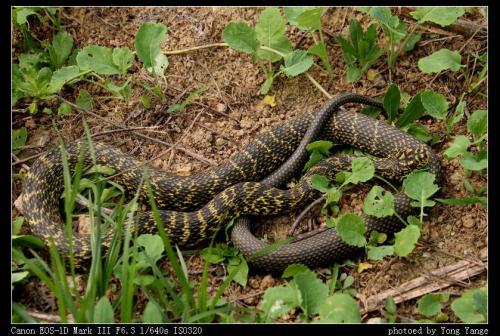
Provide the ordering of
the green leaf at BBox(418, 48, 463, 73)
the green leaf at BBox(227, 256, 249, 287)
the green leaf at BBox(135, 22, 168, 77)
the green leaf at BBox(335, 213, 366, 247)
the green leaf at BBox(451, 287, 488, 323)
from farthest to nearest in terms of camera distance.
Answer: the green leaf at BBox(135, 22, 168, 77), the green leaf at BBox(418, 48, 463, 73), the green leaf at BBox(227, 256, 249, 287), the green leaf at BBox(335, 213, 366, 247), the green leaf at BBox(451, 287, 488, 323)

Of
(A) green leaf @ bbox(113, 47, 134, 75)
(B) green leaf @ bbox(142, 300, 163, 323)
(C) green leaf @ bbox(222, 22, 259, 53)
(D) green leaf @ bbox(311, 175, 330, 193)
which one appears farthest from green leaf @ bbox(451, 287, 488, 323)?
(A) green leaf @ bbox(113, 47, 134, 75)

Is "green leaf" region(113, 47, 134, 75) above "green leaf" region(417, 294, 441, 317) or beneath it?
above

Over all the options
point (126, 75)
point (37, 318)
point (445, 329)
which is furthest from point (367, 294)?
point (126, 75)

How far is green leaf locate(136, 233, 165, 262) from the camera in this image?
5189 millimetres

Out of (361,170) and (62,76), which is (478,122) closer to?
(361,170)

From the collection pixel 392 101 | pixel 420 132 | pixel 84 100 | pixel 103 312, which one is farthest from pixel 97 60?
pixel 420 132

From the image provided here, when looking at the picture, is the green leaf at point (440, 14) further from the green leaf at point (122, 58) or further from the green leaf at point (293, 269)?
the green leaf at point (122, 58)

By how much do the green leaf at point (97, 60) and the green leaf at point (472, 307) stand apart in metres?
4.34

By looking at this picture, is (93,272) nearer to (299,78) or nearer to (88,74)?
(88,74)

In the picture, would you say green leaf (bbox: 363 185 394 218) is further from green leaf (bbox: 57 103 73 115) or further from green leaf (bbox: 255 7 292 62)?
green leaf (bbox: 57 103 73 115)

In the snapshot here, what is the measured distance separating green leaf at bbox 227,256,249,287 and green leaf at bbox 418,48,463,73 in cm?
283

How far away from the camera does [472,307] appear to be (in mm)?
4836

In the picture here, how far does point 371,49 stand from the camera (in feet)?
21.5

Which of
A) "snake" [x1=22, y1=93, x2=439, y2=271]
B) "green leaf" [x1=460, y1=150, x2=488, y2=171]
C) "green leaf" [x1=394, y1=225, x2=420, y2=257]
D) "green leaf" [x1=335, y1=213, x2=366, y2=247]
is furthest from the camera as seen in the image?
"snake" [x1=22, y1=93, x2=439, y2=271]
